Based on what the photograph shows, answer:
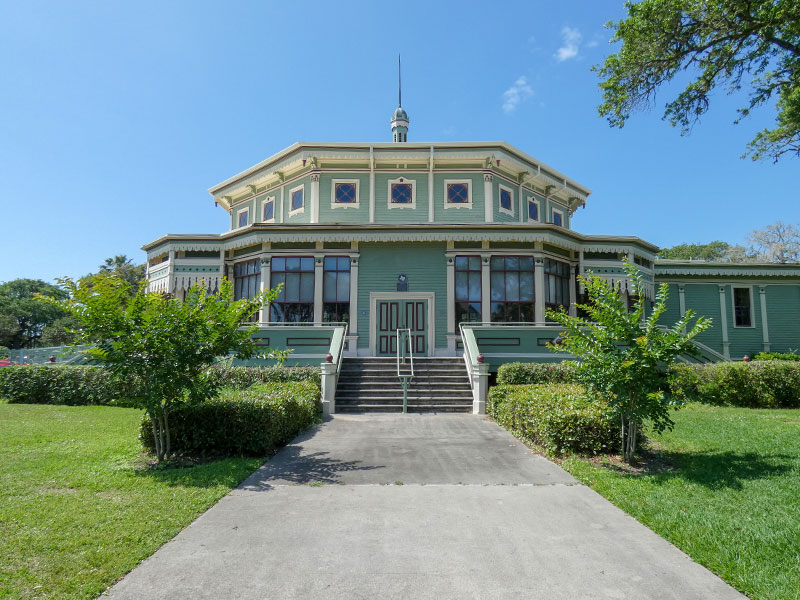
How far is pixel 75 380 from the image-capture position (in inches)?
564

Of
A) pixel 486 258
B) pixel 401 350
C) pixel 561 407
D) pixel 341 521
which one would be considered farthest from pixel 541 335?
pixel 341 521

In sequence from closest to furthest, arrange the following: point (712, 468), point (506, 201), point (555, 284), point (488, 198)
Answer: point (712, 468), point (555, 284), point (488, 198), point (506, 201)

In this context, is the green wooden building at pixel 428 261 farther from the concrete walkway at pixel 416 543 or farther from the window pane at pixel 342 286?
the concrete walkway at pixel 416 543

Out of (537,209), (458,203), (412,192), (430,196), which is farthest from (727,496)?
(537,209)

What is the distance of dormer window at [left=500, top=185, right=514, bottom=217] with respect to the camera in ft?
66.6

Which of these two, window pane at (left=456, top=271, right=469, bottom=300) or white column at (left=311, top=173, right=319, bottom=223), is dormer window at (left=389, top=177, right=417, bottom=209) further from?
window pane at (left=456, top=271, right=469, bottom=300)

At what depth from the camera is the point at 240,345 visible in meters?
7.82

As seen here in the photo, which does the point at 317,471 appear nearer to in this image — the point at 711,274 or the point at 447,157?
the point at 447,157

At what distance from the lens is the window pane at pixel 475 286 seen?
17797mm

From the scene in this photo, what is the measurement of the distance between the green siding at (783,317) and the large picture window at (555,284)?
10672 mm

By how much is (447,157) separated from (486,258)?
4.82m

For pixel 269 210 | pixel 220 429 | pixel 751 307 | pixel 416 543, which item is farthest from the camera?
pixel 751 307

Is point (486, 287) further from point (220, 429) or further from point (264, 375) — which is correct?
point (220, 429)

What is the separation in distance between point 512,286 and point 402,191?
6029 mm
